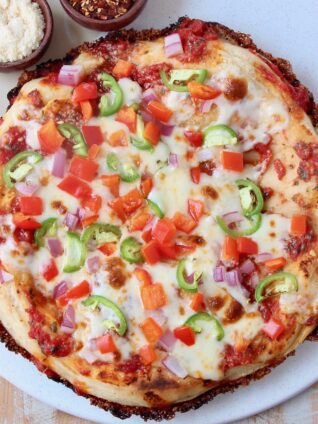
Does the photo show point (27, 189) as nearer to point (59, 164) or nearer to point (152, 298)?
point (59, 164)

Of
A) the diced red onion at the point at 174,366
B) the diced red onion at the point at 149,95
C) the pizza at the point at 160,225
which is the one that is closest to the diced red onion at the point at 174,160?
the pizza at the point at 160,225

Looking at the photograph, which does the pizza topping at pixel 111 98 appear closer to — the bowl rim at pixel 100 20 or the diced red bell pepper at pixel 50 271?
the bowl rim at pixel 100 20

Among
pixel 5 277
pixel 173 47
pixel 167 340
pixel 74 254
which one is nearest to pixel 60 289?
pixel 74 254

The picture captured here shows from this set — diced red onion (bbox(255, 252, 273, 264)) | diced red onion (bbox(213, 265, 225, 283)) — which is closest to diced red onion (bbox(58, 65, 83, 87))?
diced red onion (bbox(213, 265, 225, 283))

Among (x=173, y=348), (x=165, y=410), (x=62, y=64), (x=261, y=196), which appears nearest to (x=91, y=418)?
(x=165, y=410)

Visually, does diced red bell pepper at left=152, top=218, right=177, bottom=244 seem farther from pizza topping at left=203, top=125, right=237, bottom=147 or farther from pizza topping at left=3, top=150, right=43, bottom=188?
pizza topping at left=3, top=150, right=43, bottom=188
